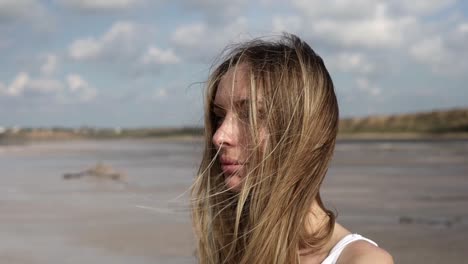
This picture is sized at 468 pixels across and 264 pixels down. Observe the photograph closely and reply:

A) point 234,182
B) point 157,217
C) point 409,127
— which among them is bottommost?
point 409,127

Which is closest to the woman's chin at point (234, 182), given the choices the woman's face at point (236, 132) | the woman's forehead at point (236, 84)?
the woman's face at point (236, 132)

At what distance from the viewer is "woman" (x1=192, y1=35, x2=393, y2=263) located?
5.69 ft

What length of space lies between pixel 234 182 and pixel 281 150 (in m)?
0.19

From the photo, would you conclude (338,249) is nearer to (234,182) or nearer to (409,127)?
(234,182)

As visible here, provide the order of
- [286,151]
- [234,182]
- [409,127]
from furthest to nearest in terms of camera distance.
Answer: [409,127] → [234,182] → [286,151]

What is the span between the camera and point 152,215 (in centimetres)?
1042

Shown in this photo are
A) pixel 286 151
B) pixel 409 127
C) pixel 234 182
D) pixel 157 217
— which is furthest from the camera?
pixel 409 127

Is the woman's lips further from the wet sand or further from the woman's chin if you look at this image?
the wet sand

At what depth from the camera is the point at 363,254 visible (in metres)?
1.61

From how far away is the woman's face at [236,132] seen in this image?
71.2 inches

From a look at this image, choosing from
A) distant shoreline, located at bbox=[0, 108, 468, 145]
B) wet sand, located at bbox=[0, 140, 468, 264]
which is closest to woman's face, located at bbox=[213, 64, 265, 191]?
wet sand, located at bbox=[0, 140, 468, 264]

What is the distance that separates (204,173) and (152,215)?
8502mm

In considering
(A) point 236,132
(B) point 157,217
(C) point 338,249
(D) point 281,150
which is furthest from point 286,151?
(B) point 157,217

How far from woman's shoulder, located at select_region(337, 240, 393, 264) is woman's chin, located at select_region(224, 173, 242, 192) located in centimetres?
36
